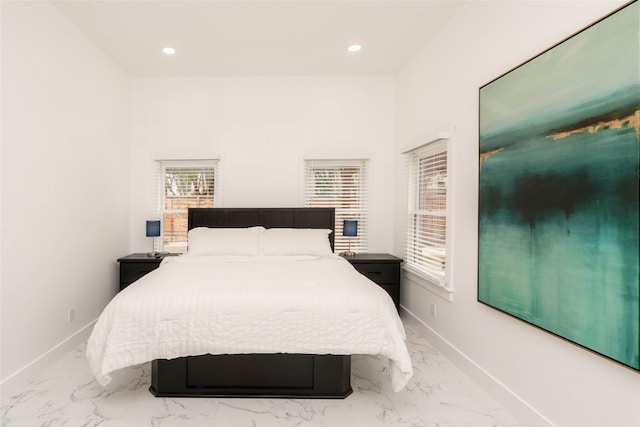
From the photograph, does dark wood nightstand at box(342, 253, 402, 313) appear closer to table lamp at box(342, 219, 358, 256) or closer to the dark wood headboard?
table lamp at box(342, 219, 358, 256)

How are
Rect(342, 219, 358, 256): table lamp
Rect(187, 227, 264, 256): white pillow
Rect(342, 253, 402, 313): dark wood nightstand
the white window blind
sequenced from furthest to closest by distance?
Rect(342, 219, 358, 256): table lamp
Rect(342, 253, 402, 313): dark wood nightstand
Rect(187, 227, 264, 256): white pillow
the white window blind

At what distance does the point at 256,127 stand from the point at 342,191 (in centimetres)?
141

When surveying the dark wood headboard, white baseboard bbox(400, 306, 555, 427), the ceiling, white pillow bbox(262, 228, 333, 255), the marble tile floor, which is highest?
the ceiling

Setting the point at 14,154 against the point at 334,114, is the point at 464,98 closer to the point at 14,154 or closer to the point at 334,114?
the point at 334,114

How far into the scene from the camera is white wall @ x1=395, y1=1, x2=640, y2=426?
161cm

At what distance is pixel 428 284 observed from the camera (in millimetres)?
3322

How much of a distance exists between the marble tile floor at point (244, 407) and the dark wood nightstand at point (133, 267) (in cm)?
130

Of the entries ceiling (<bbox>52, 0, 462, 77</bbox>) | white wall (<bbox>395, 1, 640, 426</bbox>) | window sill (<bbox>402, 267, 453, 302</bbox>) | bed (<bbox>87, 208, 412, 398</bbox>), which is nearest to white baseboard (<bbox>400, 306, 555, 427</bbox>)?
white wall (<bbox>395, 1, 640, 426</bbox>)

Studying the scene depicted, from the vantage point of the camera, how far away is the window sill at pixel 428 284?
2.91 meters

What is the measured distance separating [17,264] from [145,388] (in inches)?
51.7

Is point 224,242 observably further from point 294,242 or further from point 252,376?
point 252,376

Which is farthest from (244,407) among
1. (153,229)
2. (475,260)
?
(153,229)

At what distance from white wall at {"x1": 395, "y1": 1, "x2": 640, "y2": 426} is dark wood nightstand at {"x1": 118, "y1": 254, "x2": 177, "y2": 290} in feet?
9.99

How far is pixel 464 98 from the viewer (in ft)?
8.93
